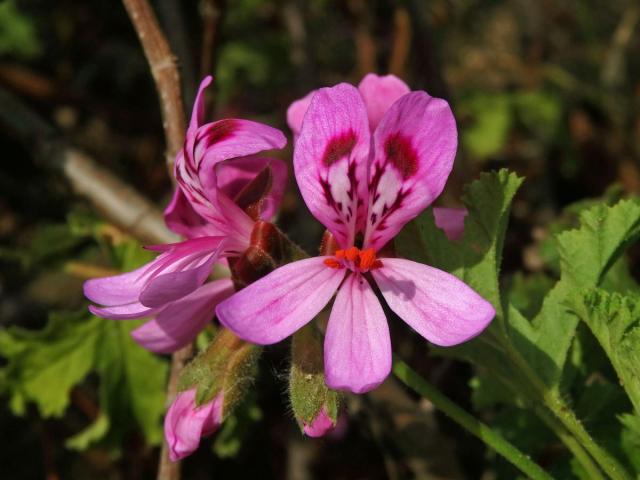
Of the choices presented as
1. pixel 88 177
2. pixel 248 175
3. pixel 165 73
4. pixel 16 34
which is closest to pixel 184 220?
pixel 248 175

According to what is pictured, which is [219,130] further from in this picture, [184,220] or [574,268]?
[574,268]

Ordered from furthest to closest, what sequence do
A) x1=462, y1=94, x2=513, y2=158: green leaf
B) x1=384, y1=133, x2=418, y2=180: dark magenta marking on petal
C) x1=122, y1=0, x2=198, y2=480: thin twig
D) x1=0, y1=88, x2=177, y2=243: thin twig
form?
x1=462, y1=94, x2=513, y2=158: green leaf < x1=0, y1=88, x2=177, y2=243: thin twig < x1=122, y1=0, x2=198, y2=480: thin twig < x1=384, y1=133, x2=418, y2=180: dark magenta marking on petal

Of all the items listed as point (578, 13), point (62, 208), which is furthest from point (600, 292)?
point (578, 13)

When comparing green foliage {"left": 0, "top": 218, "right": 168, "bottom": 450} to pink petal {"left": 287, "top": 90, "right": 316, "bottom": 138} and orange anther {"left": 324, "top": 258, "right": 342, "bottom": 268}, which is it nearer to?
pink petal {"left": 287, "top": 90, "right": 316, "bottom": 138}

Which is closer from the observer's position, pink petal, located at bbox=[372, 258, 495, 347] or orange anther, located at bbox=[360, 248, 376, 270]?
pink petal, located at bbox=[372, 258, 495, 347]

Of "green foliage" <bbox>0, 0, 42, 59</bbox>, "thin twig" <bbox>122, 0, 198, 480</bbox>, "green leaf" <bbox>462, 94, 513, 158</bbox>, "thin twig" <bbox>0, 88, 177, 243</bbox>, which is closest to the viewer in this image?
"thin twig" <bbox>122, 0, 198, 480</bbox>

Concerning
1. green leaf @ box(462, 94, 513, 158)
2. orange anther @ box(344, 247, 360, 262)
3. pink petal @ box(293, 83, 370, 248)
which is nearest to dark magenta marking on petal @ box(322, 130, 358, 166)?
pink petal @ box(293, 83, 370, 248)
